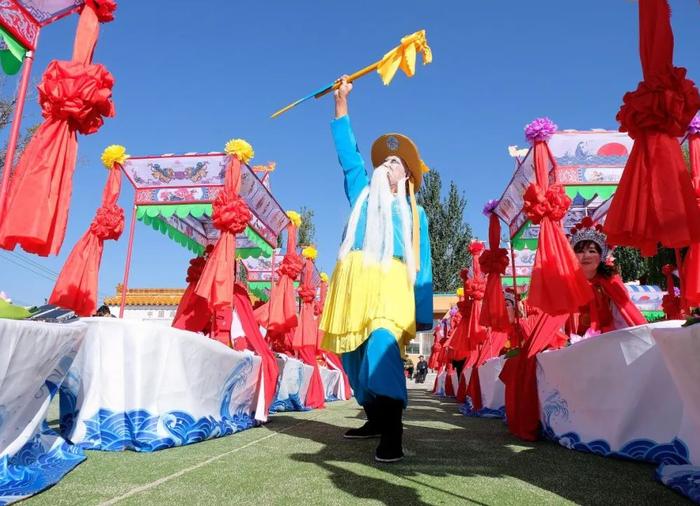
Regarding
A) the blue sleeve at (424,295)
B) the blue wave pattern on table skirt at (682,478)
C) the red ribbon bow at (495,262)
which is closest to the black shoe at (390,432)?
the blue sleeve at (424,295)

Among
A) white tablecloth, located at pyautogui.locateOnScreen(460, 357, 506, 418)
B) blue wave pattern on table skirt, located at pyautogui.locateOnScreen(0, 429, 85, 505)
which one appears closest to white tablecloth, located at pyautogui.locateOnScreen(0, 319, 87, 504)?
blue wave pattern on table skirt, located at pyautogui.locateOnScreen(0, 429, 85, 505)

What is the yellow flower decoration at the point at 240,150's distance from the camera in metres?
5.40

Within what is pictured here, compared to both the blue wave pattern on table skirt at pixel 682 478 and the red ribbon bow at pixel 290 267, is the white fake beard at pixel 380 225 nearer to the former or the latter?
the blue wave pattern on table skirt at pixel 682 478

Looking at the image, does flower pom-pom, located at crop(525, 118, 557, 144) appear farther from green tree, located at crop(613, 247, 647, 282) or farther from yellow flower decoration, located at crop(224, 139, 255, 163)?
green tree, located at crop(613, 247, 647, 282)

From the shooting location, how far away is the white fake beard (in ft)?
9.41

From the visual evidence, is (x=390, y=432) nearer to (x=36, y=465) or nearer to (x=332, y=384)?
(x=36, y=465)

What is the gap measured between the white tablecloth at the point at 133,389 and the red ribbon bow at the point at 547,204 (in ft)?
10.1

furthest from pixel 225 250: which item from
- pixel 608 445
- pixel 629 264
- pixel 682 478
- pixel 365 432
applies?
pixel 629 264

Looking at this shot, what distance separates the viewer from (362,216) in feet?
9.96

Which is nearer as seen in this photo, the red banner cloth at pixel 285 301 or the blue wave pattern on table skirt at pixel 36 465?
the blue wave pattern on table skirt at pixel 36 465

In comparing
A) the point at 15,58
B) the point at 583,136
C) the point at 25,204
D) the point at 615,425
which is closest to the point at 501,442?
the point at 615,425

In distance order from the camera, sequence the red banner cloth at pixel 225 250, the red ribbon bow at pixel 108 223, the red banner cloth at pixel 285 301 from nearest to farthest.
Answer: the red banner cloth at pixel 225 250 → the red ribbon bow at pixel 108 223 → the red banner cloth at pixel 285 301

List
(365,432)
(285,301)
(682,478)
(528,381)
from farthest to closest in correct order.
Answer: (285,301) < (528,381) < (365,432) < (682,478)

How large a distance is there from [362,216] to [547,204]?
6.66ft
